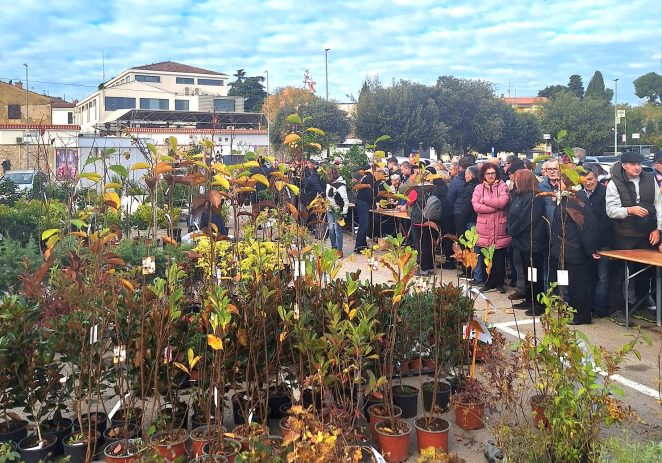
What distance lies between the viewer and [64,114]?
65.7m

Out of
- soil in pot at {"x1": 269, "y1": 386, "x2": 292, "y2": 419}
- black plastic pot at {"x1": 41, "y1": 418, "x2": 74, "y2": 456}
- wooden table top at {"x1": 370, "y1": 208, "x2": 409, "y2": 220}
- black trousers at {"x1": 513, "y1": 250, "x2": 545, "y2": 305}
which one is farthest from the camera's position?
wooden table top at {"x1": 370, "y1": 208, "x2": 409, "y2": 220}

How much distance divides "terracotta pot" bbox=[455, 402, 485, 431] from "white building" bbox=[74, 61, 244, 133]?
41000mm

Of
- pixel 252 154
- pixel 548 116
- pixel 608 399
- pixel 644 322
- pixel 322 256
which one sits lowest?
pixel 644 322

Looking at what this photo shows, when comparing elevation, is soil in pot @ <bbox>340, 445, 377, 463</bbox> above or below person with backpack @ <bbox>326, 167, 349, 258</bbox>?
below

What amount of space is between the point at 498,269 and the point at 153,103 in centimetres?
5396

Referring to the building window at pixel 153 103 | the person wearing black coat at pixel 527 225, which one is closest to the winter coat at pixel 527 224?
the person wearing black coat at pixel 527 225

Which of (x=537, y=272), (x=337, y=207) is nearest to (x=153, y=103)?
(x=337, y=207)

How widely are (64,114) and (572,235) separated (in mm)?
67969

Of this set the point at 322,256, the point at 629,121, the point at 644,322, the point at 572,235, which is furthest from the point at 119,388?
the point at 629,121

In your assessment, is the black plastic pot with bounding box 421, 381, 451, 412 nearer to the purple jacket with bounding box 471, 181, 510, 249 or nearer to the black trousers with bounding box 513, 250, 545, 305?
the black trousers with bounding box 513, 250, 545, 305

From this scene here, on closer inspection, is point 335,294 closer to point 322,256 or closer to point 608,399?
point 322,256

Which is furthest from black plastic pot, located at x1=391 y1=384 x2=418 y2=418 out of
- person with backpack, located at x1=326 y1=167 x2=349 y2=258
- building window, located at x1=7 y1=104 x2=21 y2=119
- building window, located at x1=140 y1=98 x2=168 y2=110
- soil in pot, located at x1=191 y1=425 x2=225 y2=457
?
building window, located at x1=140 y1=98 x2=168 y2=110

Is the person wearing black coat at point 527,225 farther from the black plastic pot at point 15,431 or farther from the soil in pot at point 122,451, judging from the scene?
the black plastic pot at point 15,431

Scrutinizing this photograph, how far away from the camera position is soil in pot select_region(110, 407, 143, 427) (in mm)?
3646
